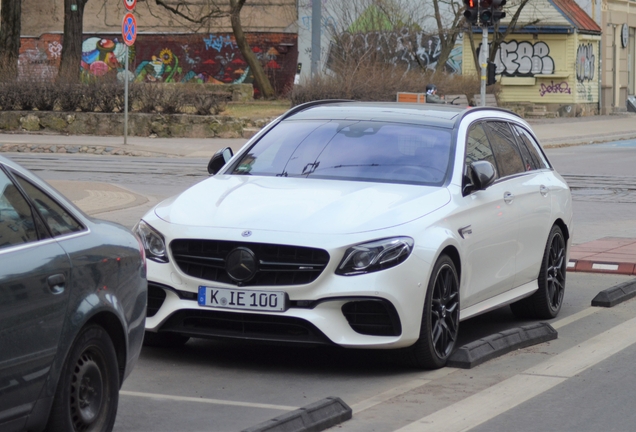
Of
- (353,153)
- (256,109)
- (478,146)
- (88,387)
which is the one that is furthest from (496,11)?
(256,109)

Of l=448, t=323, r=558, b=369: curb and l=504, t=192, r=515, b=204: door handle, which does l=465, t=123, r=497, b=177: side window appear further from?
l=448, t=323, r=558, b=369: curb

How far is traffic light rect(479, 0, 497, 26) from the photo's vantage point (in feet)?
72.5

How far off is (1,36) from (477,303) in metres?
29.7

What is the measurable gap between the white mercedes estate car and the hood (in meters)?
0.01

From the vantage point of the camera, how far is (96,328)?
4.82 metres

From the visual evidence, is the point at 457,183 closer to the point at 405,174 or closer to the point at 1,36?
the point at 405,174

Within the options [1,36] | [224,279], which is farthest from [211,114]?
[224,279]

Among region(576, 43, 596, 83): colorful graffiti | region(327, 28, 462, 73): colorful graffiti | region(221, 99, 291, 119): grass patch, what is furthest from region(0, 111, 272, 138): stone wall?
region(576, 43, 596, 83): colorful graffiti

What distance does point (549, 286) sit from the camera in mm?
8602

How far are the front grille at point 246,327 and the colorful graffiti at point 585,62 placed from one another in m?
47.8

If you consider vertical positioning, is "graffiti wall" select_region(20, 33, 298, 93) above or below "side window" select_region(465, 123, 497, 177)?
above

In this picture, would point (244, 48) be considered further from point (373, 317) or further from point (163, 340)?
point (373, 317)

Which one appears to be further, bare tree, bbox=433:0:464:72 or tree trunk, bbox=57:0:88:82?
bare tree, bbox=433:0:464:72

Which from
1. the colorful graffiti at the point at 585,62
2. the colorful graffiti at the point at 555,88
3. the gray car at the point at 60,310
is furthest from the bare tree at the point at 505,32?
the gray car at the point at 60,310
